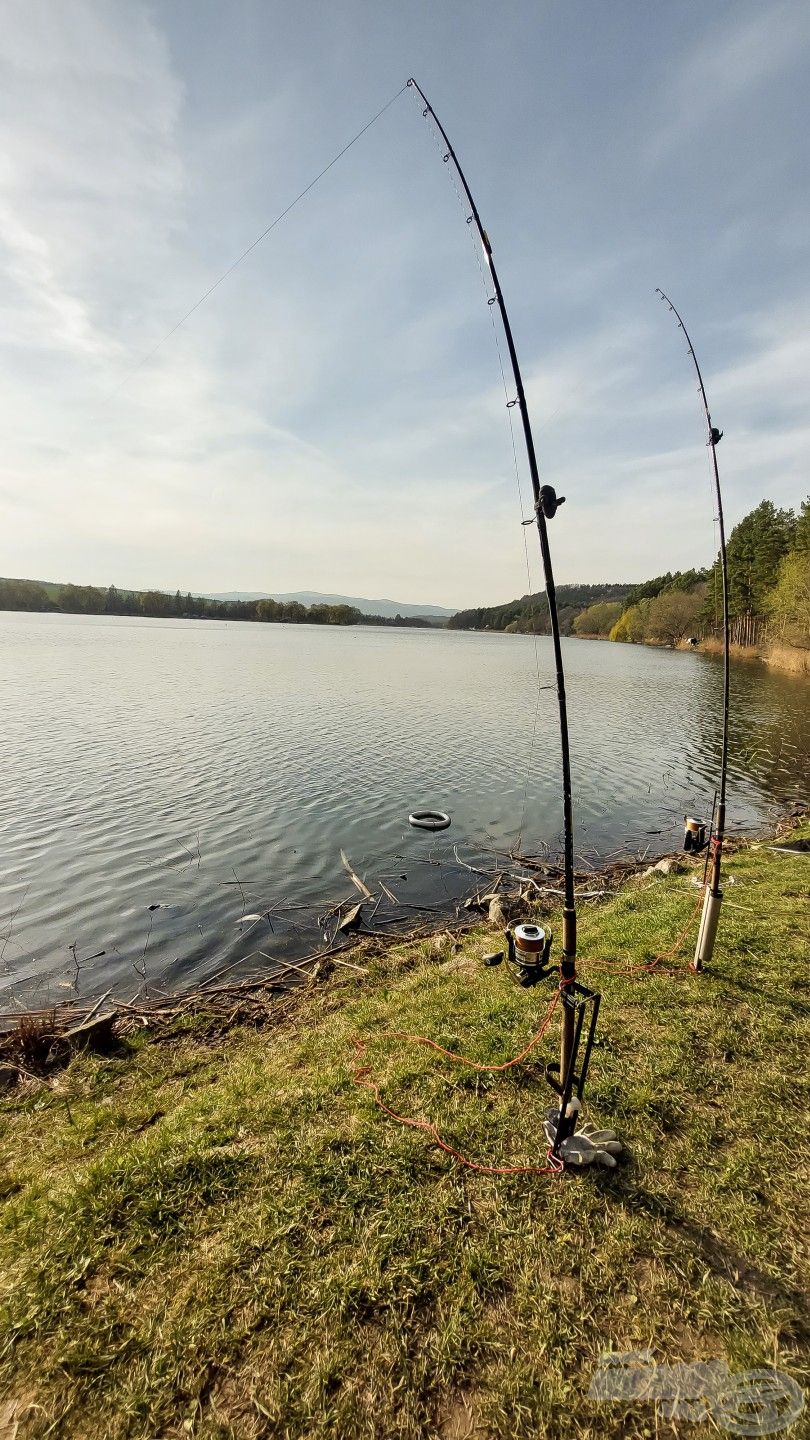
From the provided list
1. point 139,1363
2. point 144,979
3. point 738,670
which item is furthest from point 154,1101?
point 738,670

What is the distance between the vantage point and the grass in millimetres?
3135

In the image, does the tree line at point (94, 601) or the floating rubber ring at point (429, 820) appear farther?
the tree line at point (94, 601)

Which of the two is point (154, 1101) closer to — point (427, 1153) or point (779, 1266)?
point (427, 1153)

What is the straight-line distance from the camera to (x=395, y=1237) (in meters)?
4.03

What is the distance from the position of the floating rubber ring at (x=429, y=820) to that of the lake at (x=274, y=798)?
12.6 inches

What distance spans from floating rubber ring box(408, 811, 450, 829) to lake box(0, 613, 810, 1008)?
32cm

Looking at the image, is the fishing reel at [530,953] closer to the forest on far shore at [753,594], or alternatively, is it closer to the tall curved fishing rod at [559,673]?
the tall curved fishing rod at [559,673]

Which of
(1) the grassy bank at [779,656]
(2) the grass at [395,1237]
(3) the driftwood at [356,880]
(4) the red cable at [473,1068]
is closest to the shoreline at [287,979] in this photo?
(3) the driftwood at [356,880]

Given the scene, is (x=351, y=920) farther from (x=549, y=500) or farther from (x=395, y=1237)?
(x=549, y=500)

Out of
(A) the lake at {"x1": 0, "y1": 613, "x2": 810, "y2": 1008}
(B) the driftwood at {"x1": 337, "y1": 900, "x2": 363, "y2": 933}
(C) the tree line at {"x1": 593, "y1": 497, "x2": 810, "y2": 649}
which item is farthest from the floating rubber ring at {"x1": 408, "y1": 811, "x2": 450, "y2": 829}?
(C) the tree line at {"x1": 593, "y1": 497, "x2": 810, "y2": 649}

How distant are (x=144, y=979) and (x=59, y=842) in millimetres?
7246

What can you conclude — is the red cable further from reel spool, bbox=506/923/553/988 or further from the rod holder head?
the rod holder head

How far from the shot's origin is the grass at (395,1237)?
10.3 ft

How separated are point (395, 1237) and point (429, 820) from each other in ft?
42.7
